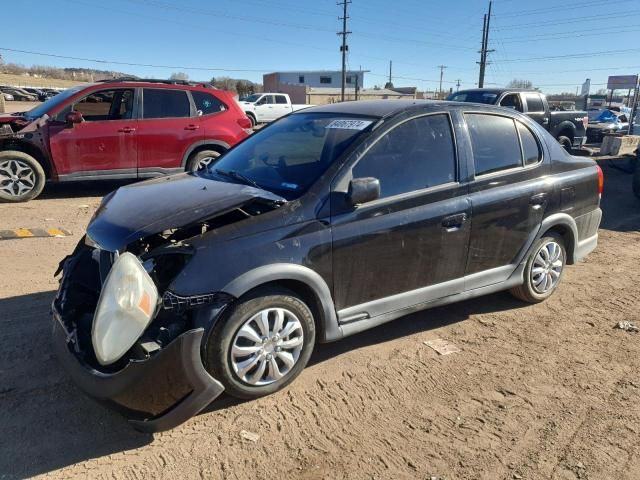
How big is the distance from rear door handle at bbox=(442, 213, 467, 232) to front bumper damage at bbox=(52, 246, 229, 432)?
1.93 m

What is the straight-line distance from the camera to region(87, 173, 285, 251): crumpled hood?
2838 mm

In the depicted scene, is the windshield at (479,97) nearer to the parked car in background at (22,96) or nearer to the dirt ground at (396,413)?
the dirt ground at (396,413)

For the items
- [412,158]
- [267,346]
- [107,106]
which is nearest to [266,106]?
[107,106]

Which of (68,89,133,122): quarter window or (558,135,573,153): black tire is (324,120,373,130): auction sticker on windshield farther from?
(558,135,573,153): black tire

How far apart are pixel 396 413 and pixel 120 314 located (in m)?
1.70

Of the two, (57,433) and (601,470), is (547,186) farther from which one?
(57,433)

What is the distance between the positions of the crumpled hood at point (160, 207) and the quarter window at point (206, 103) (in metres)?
5.67

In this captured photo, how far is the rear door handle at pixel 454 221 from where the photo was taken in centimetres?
367

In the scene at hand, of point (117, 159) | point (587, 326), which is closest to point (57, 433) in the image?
point (587, 326)

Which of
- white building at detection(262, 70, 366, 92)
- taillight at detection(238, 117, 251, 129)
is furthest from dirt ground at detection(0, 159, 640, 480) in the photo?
white building at detection(262, 70, 366, 92)

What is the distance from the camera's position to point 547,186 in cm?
433

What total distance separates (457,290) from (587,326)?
1312 mm

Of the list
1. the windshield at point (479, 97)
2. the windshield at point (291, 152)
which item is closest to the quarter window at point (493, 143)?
the windshield at point (291, 152)

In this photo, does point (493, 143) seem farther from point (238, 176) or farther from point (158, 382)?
point (158, 382)
